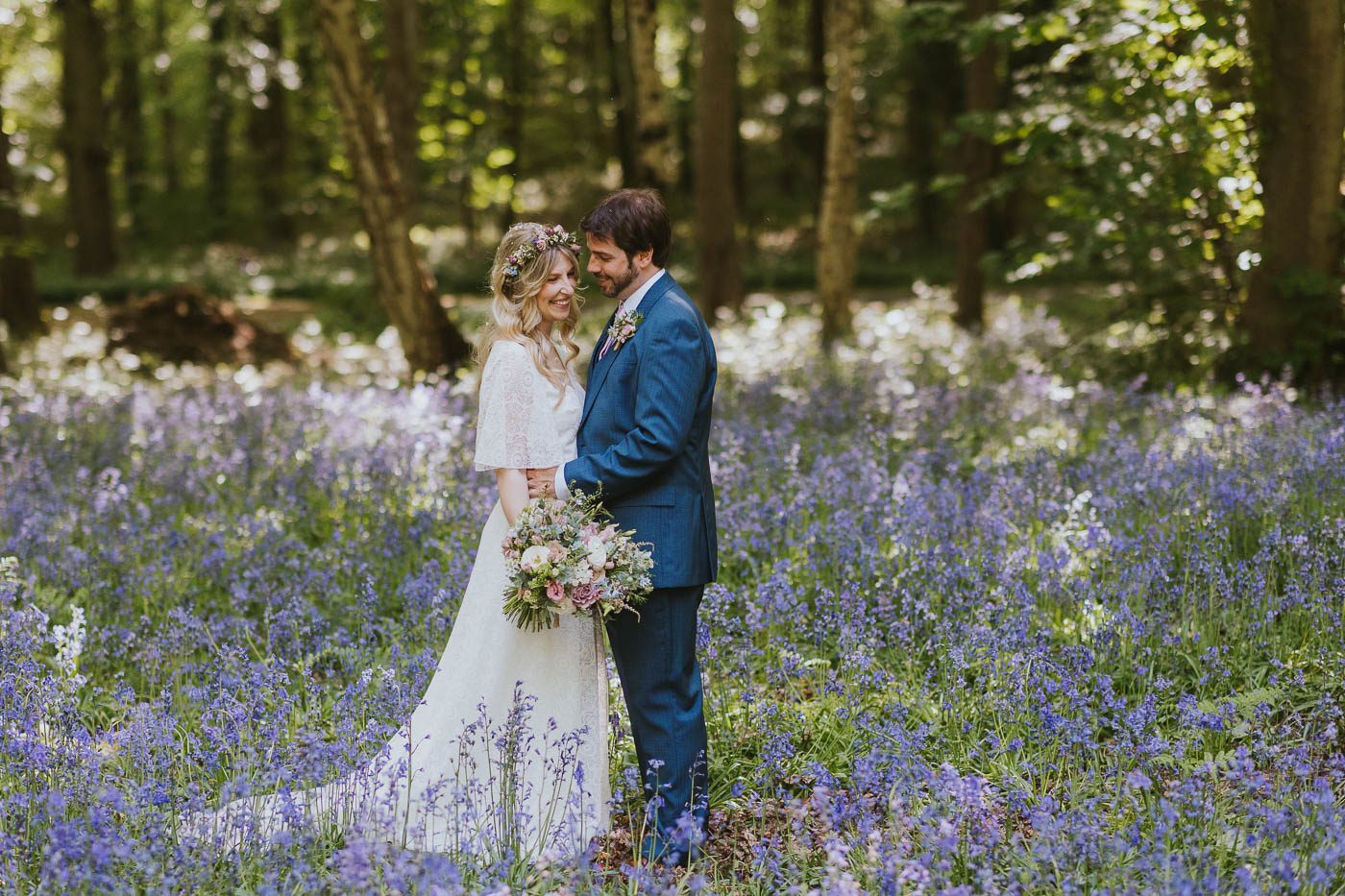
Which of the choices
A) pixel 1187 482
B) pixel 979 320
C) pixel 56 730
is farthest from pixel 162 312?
pixel 1187 482

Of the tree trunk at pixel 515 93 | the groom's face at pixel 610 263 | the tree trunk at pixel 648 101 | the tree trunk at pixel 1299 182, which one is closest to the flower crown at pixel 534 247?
the groom's face at pixel 610 263

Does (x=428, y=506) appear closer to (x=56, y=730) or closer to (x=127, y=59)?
(x=56, y=730)

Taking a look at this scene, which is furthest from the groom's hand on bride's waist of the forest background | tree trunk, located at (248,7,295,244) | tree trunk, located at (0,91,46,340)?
tree trunk, located at (248,7,295,244)

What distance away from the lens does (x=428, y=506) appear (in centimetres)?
746

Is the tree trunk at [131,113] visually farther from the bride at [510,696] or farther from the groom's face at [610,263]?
the groom's face at [610,263]

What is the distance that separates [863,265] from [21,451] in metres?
21.5

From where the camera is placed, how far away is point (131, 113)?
3297 centimetres

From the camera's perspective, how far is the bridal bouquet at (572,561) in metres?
3.68

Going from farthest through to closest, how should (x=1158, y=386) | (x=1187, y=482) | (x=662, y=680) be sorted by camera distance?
(x=1158, y=386) → (x=1187, y=482) → (x=662, y=680)

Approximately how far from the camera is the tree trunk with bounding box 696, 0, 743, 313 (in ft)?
48.3

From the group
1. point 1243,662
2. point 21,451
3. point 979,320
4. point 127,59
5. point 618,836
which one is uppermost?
point 127,59

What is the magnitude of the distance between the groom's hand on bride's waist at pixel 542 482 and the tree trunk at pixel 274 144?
26659 mm

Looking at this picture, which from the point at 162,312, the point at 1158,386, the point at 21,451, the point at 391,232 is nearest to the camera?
the point at 21,451

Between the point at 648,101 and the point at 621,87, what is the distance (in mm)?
16322
